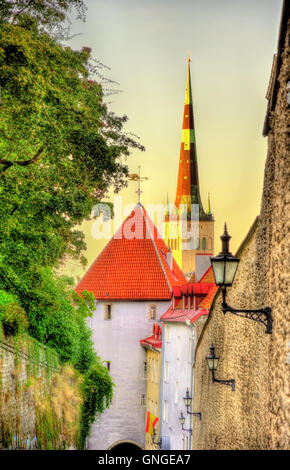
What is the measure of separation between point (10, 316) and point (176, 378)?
15691 mm

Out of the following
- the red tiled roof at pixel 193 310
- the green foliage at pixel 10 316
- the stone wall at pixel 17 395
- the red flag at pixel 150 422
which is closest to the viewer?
the stone wall at pixel 17 395

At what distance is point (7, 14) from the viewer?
12.7 meters

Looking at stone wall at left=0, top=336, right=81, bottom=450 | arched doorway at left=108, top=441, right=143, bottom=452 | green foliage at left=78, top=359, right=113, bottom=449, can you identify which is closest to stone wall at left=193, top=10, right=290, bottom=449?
stone wall at left=0, top=336, right=81, bottom=450

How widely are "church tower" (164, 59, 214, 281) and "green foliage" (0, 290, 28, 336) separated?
4607 cm

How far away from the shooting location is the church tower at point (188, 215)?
2440 inches

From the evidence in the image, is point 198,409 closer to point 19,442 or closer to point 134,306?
point 19,442

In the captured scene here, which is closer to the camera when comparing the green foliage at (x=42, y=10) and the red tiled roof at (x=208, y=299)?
the green foliage at (x=42, y=10)

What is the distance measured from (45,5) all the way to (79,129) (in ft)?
7.53

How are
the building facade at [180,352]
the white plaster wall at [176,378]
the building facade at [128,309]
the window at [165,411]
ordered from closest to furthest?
the building facade at [180,352] → the white plaster wall at [176,378] → the window at [165,411] → the building facade at [128,309]

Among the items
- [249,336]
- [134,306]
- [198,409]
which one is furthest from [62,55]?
[134,306]

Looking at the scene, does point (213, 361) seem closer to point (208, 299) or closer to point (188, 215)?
point (208, 299)

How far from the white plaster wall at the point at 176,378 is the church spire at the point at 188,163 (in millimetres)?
30360

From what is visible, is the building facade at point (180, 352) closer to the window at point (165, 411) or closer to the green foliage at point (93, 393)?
the window at point (165, 411)

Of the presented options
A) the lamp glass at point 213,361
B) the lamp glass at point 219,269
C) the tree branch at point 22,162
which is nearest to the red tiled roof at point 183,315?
the lamp glass at point 213,361
